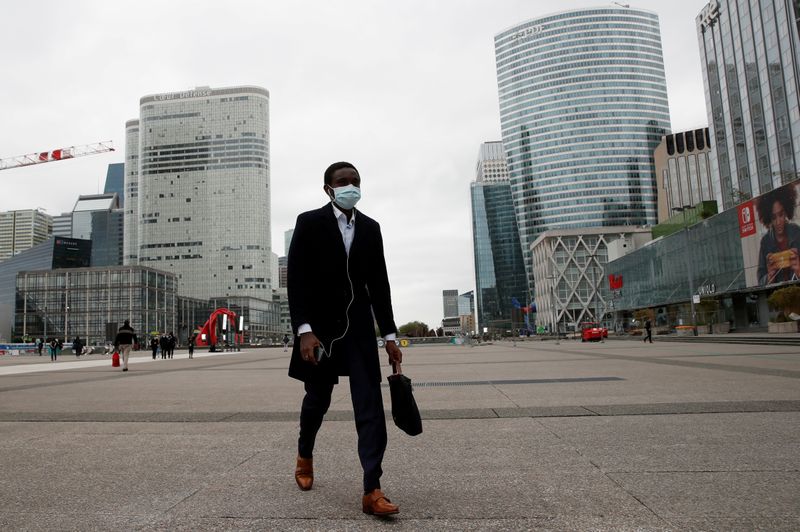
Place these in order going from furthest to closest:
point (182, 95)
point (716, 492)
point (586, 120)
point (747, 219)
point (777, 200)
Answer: point (182, 95)
point (586, 120)
point (747, 219)
point (777, 200)
point (716, 492)

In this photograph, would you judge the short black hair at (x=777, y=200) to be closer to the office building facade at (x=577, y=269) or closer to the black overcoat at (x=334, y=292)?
the black overcoat at (x=334, y=292)

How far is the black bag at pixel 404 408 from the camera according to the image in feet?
10.1

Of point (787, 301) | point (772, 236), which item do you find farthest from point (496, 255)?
point (787, 301)

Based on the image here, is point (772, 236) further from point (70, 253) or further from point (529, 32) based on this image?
point (70, 253)

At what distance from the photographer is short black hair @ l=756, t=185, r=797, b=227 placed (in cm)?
3994

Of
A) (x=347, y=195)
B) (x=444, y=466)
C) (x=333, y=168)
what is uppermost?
(x=333, y=168)

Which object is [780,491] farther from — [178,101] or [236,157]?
[178,101]

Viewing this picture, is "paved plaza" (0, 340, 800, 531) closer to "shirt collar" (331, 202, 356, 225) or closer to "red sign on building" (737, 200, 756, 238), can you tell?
"shirt collar" (331, 202, 356, 225)

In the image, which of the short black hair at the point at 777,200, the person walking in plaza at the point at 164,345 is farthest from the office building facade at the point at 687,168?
the person walking in plaza at the point at 164,345

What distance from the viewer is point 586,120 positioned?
146 meters

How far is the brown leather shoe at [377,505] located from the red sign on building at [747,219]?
166 ft

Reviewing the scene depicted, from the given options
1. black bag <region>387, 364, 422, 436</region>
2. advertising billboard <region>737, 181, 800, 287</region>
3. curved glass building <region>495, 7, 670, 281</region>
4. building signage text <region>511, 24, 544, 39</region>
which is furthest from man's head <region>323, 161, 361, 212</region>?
building signage text <region>511, 24, 544, 39</region>

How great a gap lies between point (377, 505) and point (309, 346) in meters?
0.90

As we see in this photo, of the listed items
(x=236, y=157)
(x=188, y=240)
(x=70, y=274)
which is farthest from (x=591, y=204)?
(x=70, y=274)
